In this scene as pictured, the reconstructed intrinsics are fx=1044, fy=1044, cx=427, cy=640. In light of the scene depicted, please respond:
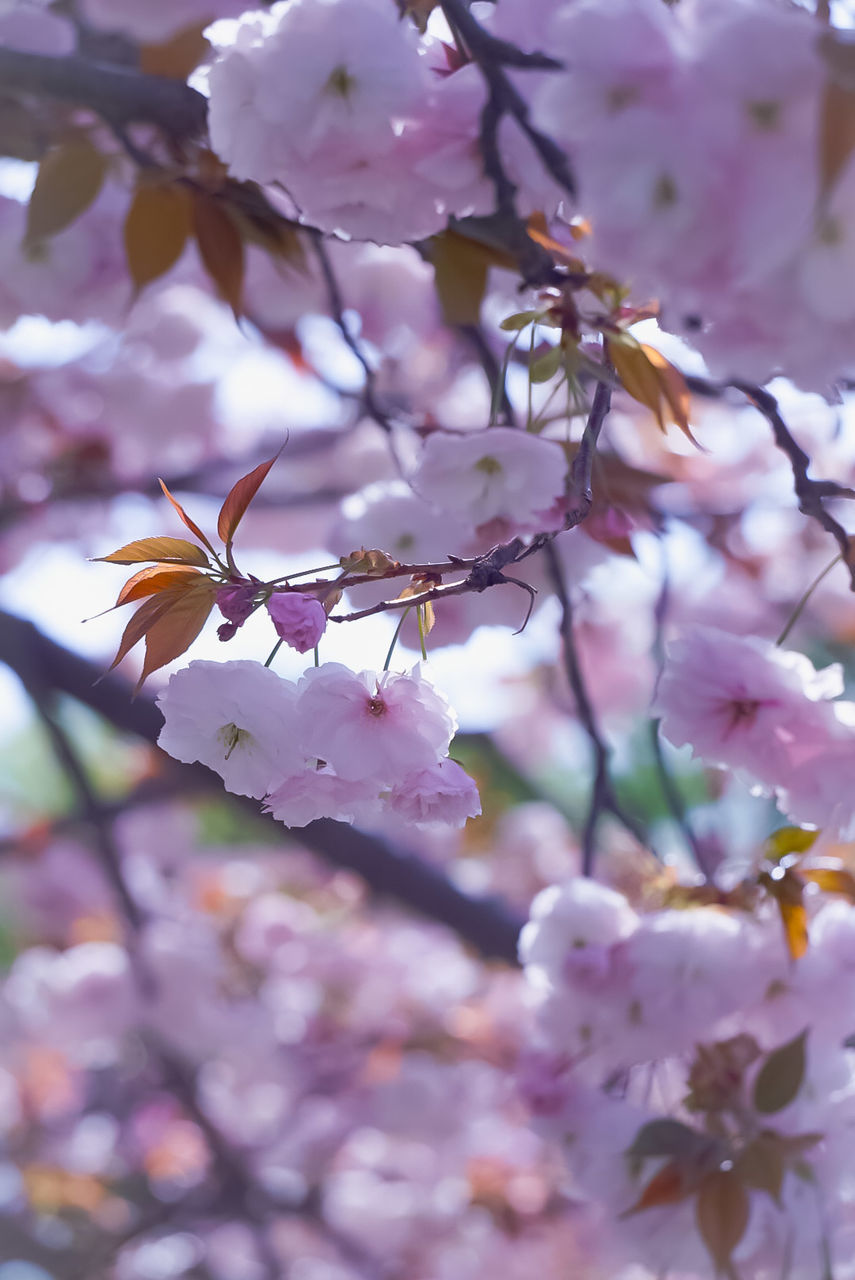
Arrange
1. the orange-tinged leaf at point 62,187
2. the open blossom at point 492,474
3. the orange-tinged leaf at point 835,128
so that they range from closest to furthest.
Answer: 1. the orange-tinged leaf at point 835,128
2. the open blossom at point 492,474
3. the orange-tinged leaf at point 62,187

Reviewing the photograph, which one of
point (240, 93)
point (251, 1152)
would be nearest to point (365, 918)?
point (251, 1152)

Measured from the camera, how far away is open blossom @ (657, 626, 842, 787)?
0.75 metres

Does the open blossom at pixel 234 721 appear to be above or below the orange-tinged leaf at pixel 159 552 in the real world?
below

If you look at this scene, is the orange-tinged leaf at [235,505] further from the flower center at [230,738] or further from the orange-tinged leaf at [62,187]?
the orange-tinged leaf at [62,187]

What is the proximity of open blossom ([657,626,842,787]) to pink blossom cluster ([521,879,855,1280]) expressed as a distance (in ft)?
0.62

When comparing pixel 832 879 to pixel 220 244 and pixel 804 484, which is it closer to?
pixel 804 484

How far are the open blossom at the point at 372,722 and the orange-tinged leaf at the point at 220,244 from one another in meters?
0.48

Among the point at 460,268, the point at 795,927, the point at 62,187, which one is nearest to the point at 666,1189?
the point at 795,927

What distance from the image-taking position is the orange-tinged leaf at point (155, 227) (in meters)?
0.94

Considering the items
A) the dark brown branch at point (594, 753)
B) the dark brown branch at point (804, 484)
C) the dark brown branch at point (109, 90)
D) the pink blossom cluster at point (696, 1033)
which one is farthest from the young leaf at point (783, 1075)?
the dark brown branch at point (109, 90)

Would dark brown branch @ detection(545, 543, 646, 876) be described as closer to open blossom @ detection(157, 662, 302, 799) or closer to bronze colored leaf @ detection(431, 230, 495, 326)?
bronze colored leaf @ detection(431, 230, 495, 326)

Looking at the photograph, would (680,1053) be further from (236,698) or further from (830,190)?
(830,190)

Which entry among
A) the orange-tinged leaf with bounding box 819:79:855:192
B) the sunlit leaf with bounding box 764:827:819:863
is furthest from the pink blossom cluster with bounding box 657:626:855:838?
the orange-tinged leaf with bounding box 819:79:855:192

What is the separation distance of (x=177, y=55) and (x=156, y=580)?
2.03 ft
